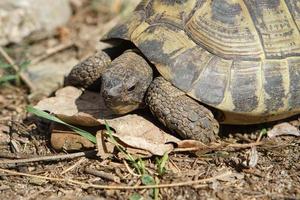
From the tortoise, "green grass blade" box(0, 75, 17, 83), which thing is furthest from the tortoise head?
"green grass blade" box(0, 75, 17, 83)

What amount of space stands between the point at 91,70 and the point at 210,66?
1.28 meters

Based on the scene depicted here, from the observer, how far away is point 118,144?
3977mm

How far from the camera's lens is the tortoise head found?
407 cm

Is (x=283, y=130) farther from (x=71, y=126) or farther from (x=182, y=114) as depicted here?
(x=71, y=126)

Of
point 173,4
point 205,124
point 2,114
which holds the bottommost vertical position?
point 2,114

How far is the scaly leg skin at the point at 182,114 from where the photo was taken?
4023mm

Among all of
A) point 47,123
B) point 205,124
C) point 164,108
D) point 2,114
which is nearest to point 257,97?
point 205,124

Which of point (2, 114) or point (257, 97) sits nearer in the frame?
point (257, 97)

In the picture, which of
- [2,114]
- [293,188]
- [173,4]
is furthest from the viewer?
[2,114]

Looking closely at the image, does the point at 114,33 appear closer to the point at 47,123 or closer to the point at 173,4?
the point at 173,4

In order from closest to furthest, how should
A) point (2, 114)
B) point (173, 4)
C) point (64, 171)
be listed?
1. point (64, 171)
2. point (173, 4)
3. point (2, 114)

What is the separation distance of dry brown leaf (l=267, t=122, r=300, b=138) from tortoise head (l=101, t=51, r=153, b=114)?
1.22m

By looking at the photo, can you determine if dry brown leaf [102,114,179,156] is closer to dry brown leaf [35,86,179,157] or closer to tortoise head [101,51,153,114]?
dry brown leaf [35,86,179,157]

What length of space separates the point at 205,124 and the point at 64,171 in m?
1.23
